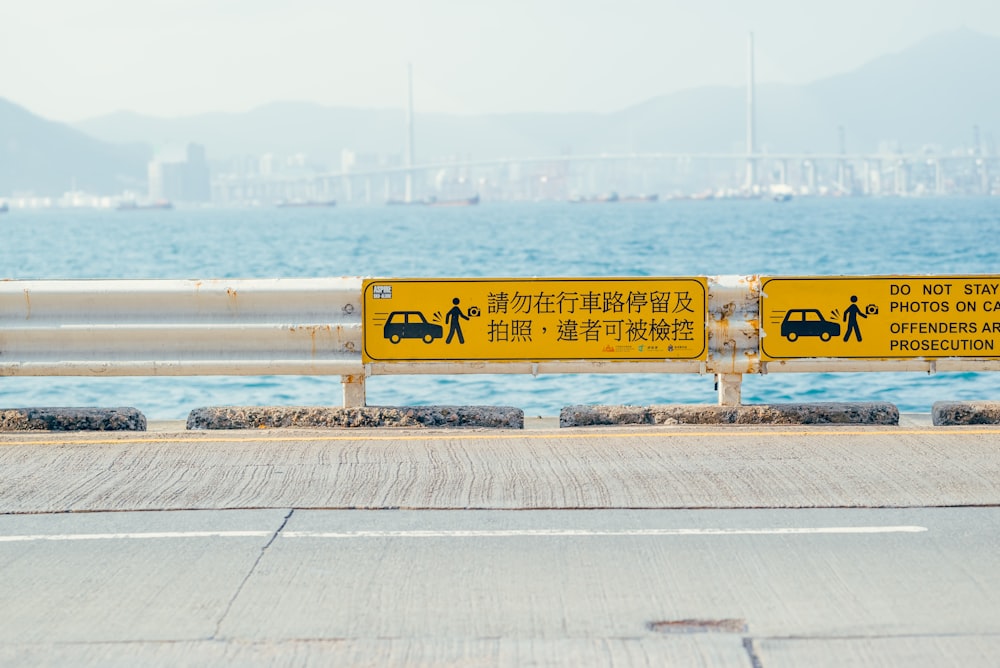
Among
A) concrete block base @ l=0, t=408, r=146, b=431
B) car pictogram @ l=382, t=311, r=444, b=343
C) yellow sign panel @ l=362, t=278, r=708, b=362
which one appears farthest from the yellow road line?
car pictogram @ l=382, t=311, r=444, b=343

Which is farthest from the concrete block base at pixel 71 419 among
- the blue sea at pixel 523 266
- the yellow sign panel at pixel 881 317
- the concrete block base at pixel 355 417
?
the blue sea at pixel 523 266

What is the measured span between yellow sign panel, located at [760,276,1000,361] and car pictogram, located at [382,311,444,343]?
90.3 inches

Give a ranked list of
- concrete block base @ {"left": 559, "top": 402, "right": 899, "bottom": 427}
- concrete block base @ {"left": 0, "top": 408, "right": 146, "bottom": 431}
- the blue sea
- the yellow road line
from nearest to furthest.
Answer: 1. the yellow road line
2. concrete block base @ {"left": 0, "top": 408, "right": 146, "bottom": 431}
3. concrete block base @ {"left": 559, "top": 402, "right": 899, "bottom": 427}
4. the blue sea

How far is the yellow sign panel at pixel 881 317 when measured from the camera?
31.6 feet

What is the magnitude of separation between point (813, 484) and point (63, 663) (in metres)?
4.21

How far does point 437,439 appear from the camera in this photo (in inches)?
352

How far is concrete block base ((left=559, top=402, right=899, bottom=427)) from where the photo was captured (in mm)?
9500

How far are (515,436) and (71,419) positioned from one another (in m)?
→ 2.98

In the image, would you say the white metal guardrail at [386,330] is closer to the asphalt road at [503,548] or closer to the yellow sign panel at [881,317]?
the yellow sign panel at [881,317]

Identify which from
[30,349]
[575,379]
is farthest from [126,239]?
[30,349]

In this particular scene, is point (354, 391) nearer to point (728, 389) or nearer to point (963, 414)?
point (728, 389)

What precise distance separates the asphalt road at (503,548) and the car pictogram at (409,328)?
0.80 m

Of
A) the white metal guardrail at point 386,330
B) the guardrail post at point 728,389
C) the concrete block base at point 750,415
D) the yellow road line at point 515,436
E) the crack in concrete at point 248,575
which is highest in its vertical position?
the white metal guardrail at point 386,330

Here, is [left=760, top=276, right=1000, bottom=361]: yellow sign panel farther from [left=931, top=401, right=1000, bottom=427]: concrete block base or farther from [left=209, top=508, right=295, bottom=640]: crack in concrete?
[left=209, top=508, right=295, bottom=640]: crack in concrete
